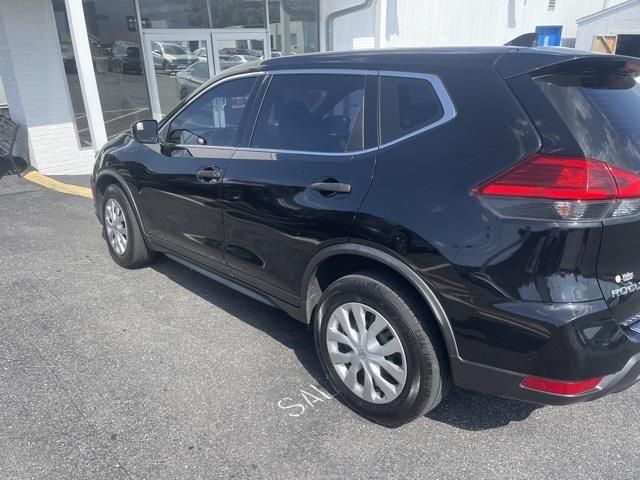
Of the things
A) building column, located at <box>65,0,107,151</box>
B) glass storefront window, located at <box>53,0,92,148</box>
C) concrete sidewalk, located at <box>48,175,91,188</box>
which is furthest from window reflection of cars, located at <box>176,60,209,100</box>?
building column, located at <box>65,0,107,151</box>

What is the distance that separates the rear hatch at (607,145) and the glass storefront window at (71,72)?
25.6 feet

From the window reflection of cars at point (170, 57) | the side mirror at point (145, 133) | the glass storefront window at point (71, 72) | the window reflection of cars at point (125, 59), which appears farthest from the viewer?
the window reflection of cars at point (170, 57)

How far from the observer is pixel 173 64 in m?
9.38

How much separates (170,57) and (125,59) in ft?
Result: 2.79

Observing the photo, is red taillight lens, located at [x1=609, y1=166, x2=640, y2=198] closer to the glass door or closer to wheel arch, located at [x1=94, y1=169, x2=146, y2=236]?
wheel arch, located at [x1=94, y1=169, x2=146, y2=236]

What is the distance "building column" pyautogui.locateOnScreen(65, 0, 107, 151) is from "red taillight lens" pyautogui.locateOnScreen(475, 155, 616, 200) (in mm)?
6282

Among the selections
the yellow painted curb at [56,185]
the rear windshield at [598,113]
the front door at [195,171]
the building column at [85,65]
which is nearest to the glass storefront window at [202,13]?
the building column at [85,65]

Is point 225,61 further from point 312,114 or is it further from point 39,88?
point 312,114

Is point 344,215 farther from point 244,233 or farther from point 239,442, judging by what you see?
point 239,442

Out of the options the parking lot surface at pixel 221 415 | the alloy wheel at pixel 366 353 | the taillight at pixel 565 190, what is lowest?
the parking lot surface at pixel 221 415

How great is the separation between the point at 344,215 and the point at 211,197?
1.16m

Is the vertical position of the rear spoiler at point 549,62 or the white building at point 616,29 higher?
the white building at point 616,29

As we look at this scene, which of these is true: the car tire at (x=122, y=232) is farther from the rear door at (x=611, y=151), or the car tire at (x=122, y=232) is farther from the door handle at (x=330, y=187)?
the rear door at (x=611, y=151)

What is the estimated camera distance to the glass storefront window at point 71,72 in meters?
7.75
